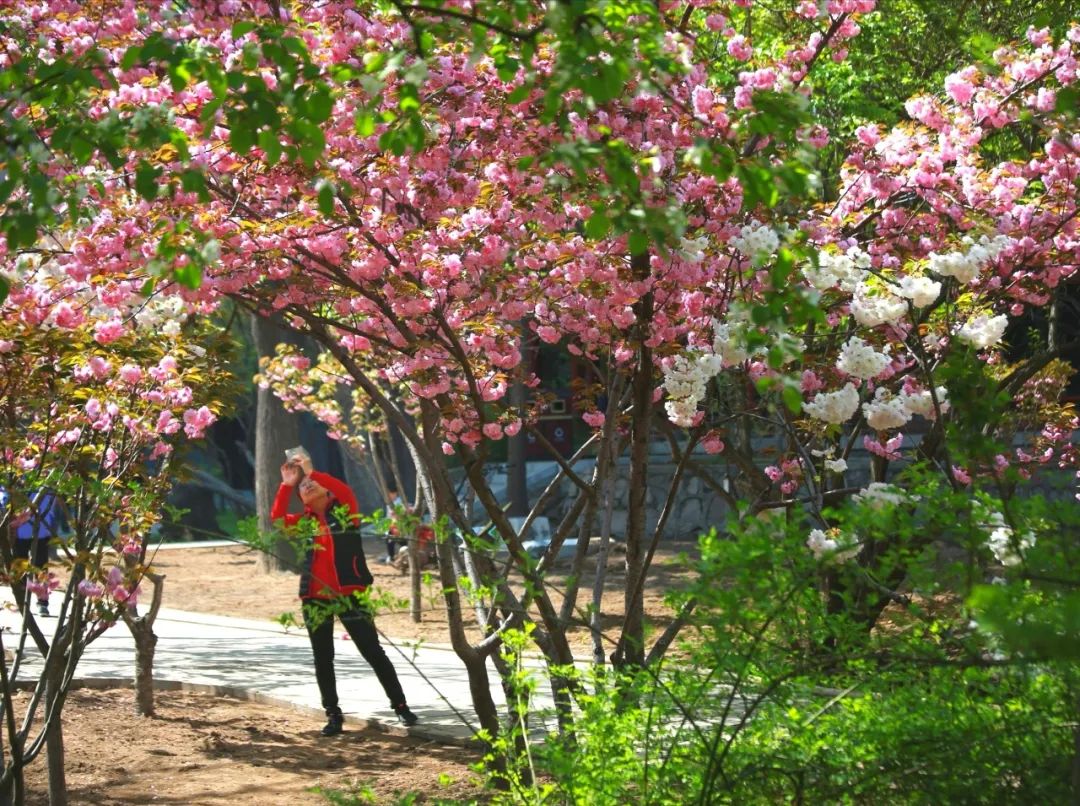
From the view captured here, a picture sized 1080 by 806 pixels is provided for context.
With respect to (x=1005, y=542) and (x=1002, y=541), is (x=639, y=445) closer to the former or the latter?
(x=1002, y=541)

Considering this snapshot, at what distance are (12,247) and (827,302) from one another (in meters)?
4.08

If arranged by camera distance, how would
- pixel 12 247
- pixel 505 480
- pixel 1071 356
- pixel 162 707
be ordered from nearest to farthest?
pixel 12 247 < pixel 162 707 < pixel 1071 356 < pixel 505 480

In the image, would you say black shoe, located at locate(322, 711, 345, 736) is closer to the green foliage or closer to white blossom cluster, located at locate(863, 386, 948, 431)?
white blossom cluster, located at locate(863, 386, 948, 431)

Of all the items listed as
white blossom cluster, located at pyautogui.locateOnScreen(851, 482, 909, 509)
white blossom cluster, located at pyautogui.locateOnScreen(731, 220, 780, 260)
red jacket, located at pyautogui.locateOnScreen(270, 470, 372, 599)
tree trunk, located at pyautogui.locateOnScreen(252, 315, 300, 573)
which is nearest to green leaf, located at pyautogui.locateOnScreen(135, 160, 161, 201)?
white blossom cluster, located at pyautogui.locateOnScreen(851, 482, 909, 509)

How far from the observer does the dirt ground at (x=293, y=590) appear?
12297mm

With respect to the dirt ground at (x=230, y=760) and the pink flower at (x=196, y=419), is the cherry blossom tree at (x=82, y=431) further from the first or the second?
the dirt ground at (x=230, y=760)

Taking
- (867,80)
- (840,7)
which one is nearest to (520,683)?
(840,7)

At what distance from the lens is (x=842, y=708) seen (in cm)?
407

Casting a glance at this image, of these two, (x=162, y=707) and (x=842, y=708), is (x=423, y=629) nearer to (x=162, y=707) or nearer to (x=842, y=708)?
(x=162, y=707)

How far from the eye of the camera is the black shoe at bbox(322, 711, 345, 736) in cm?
817

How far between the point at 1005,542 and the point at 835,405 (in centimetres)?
199

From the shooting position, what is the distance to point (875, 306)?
566cm

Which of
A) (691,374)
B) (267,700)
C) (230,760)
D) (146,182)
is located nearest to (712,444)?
(691,374)

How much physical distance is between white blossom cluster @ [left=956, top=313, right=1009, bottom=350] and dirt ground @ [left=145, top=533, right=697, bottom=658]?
4.86 m
